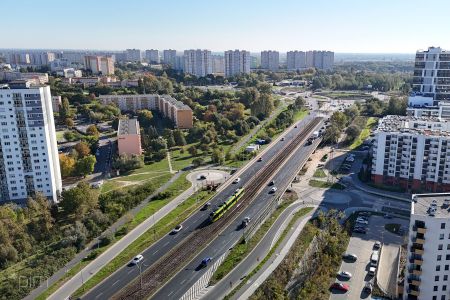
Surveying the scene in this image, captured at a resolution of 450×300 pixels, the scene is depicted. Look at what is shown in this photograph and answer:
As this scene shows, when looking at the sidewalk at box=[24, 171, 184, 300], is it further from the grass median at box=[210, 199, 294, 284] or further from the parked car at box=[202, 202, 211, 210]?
the grass median at box=[210, 199, 294, 284]

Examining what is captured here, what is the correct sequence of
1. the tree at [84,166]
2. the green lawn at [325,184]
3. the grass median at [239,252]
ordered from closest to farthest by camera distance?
the grass median at [239,252], the green lawn at [325,184], the tree at [84,166]

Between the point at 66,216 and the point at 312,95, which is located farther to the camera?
the point at 312,95

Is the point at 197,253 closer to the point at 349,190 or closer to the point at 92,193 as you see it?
the point at 92,193

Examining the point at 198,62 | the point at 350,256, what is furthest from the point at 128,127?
the point at 198,62

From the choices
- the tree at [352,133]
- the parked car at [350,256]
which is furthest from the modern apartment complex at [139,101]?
the parked car at [350,256]

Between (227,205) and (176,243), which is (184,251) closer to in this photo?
(176,243)

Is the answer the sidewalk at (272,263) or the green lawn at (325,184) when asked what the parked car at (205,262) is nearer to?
the sidewalk at (272,263)

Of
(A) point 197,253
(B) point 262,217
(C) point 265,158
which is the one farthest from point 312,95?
(A) point 197,253
